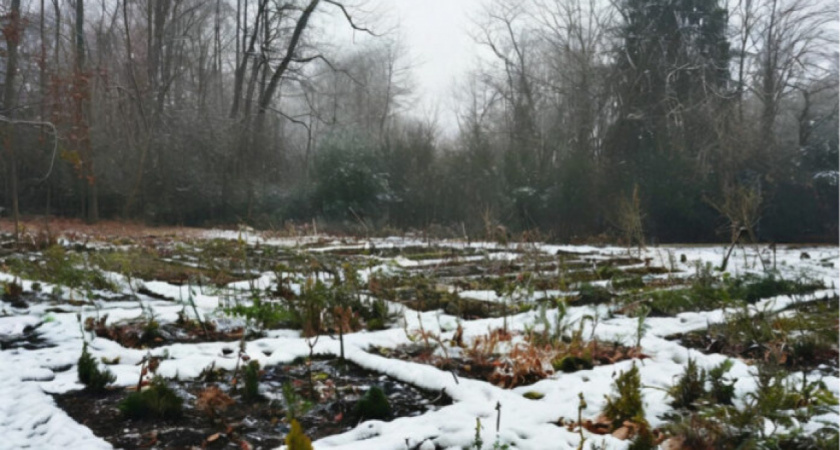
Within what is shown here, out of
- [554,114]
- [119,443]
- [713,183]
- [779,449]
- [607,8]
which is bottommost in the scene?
[119,443]

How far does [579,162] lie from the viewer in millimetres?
13078

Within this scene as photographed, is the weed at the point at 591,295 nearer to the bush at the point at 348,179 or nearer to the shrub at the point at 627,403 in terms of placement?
the shrub at the point at 627,403

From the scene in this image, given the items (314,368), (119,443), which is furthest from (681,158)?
(119,443)

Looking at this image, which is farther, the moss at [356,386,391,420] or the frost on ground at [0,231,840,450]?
the moss at [356,386,391,420]

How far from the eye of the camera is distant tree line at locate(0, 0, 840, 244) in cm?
1266

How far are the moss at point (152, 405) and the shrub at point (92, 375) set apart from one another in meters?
0.32

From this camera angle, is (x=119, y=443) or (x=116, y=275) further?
(x=116, y=275)

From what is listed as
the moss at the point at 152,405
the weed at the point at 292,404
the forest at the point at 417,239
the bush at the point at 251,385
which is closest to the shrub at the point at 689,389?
the forest at the point at 417,239

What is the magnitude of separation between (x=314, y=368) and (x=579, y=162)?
37.2 feet

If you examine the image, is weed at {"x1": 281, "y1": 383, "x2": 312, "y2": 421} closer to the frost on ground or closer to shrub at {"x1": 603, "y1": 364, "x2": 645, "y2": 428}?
the frost on ground

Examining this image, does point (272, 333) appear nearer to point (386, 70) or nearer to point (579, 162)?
point (579, 162)

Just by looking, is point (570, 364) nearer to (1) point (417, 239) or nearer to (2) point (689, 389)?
(2) point (689, 389)

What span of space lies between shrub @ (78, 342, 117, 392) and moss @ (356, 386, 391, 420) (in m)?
1.03

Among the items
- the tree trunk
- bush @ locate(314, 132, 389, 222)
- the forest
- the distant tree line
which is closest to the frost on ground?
the forest
